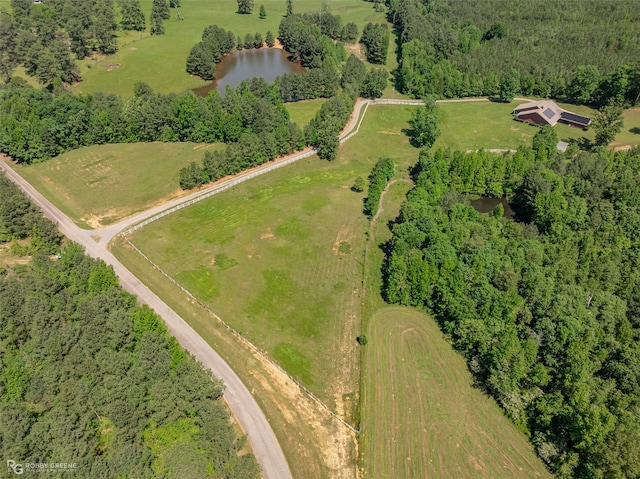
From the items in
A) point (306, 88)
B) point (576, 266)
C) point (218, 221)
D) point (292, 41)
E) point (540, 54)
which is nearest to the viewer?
point (576, 266)

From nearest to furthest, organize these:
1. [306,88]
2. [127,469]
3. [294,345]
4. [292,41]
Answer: [127,469]
[294,345]
[306,88]
[292,41]

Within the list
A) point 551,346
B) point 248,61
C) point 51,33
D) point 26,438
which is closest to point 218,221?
point 26,438

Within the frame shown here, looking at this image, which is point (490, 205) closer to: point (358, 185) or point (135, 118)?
point (358, 185)

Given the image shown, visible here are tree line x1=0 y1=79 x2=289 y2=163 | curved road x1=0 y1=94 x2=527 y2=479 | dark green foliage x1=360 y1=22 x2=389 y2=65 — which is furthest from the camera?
dark green foliage x1=360 y1=22 x2=389 y2=65

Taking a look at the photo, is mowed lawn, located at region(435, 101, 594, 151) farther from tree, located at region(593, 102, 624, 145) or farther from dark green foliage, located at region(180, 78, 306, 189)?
dark green foliage, located at region(180, 78, 306, 189)

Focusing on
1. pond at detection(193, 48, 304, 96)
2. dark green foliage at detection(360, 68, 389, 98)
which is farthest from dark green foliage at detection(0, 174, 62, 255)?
dark green foliage at detection(360, 68, 389, 98)

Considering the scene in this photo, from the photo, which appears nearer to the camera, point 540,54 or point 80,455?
point 80,455

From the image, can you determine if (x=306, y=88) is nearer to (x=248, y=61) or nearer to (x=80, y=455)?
(x=248, y=61)
